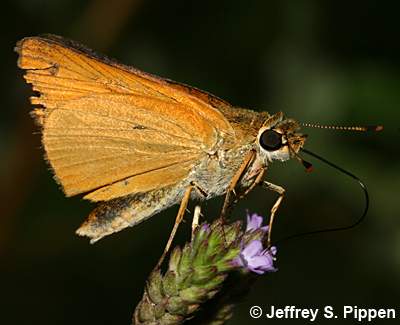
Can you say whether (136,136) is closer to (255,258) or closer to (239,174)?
(239,174)

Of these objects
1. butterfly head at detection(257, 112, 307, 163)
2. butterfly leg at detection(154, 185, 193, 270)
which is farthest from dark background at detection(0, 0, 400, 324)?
butterfly leg at detection(154, 185, 193, 270)

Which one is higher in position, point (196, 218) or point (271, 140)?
point (271, 140)

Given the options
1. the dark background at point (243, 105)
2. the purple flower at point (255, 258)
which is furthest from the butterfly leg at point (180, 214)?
the dark background at point (243, 105)

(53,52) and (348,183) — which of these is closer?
(53,52)

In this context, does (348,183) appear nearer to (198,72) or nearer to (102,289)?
(198,72)

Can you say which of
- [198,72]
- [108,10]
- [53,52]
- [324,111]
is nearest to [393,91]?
[324,111]

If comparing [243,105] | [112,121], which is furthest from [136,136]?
[243,105]

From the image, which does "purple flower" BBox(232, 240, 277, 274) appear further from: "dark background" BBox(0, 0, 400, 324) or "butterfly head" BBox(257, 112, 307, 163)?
"dark background" BBox(0, 0, 400, 324)
